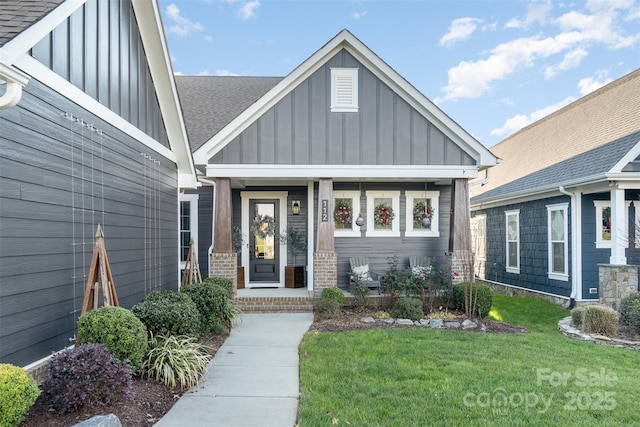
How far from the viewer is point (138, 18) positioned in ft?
23.6

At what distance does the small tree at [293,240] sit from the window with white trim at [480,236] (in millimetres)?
7679

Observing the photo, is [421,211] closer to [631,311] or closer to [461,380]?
[631,311]

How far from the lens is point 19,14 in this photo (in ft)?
13.1

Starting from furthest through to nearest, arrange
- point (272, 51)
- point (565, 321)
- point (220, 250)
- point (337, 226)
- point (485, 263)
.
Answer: point (272, 51), point (485, 263), point (337, 226), point (220, 250), point (565, 321)

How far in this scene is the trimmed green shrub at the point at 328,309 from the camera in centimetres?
877

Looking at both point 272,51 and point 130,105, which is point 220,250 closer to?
point 130,105

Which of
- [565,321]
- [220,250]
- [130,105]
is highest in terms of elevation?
[130,105]

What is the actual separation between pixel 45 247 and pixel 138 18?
446 cm

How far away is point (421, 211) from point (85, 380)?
8.84 metres

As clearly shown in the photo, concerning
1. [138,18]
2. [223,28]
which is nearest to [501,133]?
[223,28]

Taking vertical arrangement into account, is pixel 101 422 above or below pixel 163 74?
below

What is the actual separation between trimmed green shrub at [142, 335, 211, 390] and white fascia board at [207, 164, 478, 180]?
4.99 meters

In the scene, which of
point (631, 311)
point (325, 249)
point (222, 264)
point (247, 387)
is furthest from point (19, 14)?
point (631, 311)

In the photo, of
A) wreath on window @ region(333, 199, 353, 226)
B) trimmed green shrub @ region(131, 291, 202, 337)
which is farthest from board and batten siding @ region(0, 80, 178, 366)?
wreath on window @ region(333, 199, 353, 226)
